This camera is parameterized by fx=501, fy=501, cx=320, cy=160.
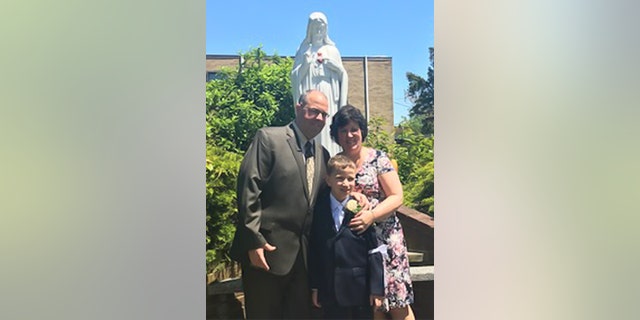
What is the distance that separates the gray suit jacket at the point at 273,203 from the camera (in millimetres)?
3420

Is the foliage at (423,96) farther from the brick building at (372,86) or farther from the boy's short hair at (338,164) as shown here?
the boy's short hair at (338,164)

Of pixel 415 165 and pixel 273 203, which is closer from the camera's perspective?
pixel 273 203

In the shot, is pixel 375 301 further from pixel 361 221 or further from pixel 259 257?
Result: pixel 259 257

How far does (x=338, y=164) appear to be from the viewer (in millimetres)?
3502

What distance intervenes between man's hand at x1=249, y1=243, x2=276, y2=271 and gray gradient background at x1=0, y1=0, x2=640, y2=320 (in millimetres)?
346

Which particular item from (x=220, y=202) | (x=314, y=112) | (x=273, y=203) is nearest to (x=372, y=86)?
(x=314, y=112)

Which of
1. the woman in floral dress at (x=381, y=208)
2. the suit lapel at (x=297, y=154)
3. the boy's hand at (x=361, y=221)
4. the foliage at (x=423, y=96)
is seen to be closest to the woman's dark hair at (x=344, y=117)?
the woman in floral dress at (x=381, y=208)

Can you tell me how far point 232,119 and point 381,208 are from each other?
1.21 meters

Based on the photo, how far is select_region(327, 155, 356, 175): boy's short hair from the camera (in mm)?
3488

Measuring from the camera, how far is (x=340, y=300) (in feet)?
11.4
